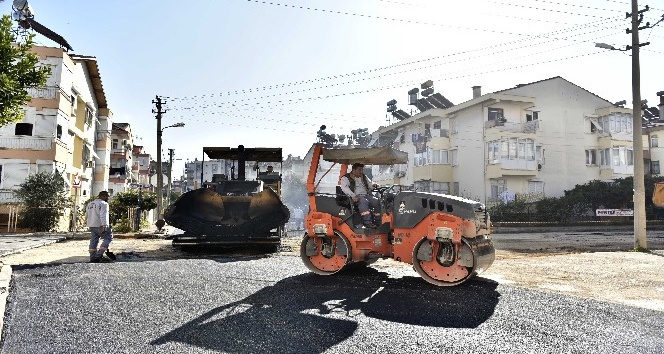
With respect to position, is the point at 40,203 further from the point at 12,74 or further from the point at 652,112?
the point at 652,112

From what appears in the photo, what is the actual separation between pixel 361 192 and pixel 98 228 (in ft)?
21.1

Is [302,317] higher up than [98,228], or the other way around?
[98,228]

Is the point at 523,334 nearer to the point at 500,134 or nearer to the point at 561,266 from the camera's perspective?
the point at 561,266

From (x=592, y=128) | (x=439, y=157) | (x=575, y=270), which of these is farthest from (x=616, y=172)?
(x=575, y=270)

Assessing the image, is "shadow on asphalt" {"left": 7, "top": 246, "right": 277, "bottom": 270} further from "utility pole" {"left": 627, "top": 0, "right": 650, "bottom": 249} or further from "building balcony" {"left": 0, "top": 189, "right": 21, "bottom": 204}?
"building balcony" {"left": 0, "top": 189, "right": 21, "bottom": 204}

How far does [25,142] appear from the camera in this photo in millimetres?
25641

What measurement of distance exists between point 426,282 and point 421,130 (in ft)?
123

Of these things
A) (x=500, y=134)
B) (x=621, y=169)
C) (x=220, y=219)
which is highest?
(x=500, y=134)

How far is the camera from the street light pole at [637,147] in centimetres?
1477

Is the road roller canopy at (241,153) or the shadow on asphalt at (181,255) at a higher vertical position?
the road roller canopy at (241,153)

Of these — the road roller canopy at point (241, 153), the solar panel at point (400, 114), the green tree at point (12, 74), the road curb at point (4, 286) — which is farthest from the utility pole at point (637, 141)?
the solar panel at point (400, 114)

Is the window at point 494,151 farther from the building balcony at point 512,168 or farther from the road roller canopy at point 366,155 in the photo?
the road roller canopy at point 366,155

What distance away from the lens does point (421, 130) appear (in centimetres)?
4384

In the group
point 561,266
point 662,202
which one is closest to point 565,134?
point 662,202
